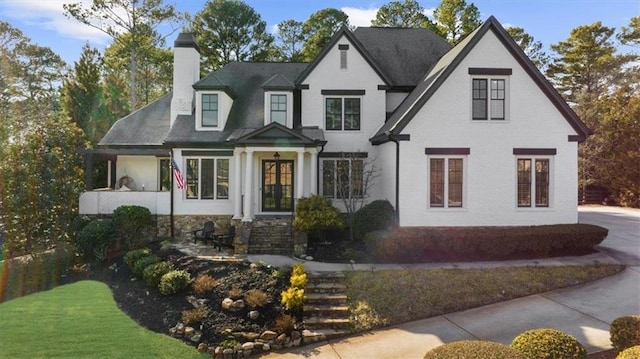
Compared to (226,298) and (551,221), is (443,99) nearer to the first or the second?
(551,221)

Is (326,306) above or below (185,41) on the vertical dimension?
below

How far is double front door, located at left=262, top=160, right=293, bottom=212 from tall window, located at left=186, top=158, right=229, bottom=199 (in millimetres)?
1914

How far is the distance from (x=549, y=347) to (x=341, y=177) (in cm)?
1272

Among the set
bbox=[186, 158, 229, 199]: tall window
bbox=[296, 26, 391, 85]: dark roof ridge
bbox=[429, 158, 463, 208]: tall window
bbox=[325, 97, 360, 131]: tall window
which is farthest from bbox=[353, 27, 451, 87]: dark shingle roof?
bbox=[186, 158, 229, 199]: tall window

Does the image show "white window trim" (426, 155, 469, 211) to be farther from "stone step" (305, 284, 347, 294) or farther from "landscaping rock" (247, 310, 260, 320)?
"landscaping rock" (247, 310, 260, 320)

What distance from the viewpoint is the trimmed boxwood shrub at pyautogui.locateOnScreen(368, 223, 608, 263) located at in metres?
13.6

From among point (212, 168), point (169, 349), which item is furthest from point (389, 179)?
point (169, 349)

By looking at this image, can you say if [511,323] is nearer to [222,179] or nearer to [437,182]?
[437,182]

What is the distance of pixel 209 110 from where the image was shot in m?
18.8

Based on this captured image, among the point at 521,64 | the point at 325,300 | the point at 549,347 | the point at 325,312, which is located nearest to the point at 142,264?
the point at 325,300

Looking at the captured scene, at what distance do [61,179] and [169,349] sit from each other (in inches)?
466

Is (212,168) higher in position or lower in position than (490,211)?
higher

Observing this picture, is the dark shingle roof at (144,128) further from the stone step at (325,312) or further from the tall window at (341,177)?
the stone step at (325,312)

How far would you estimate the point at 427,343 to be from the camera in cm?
877
